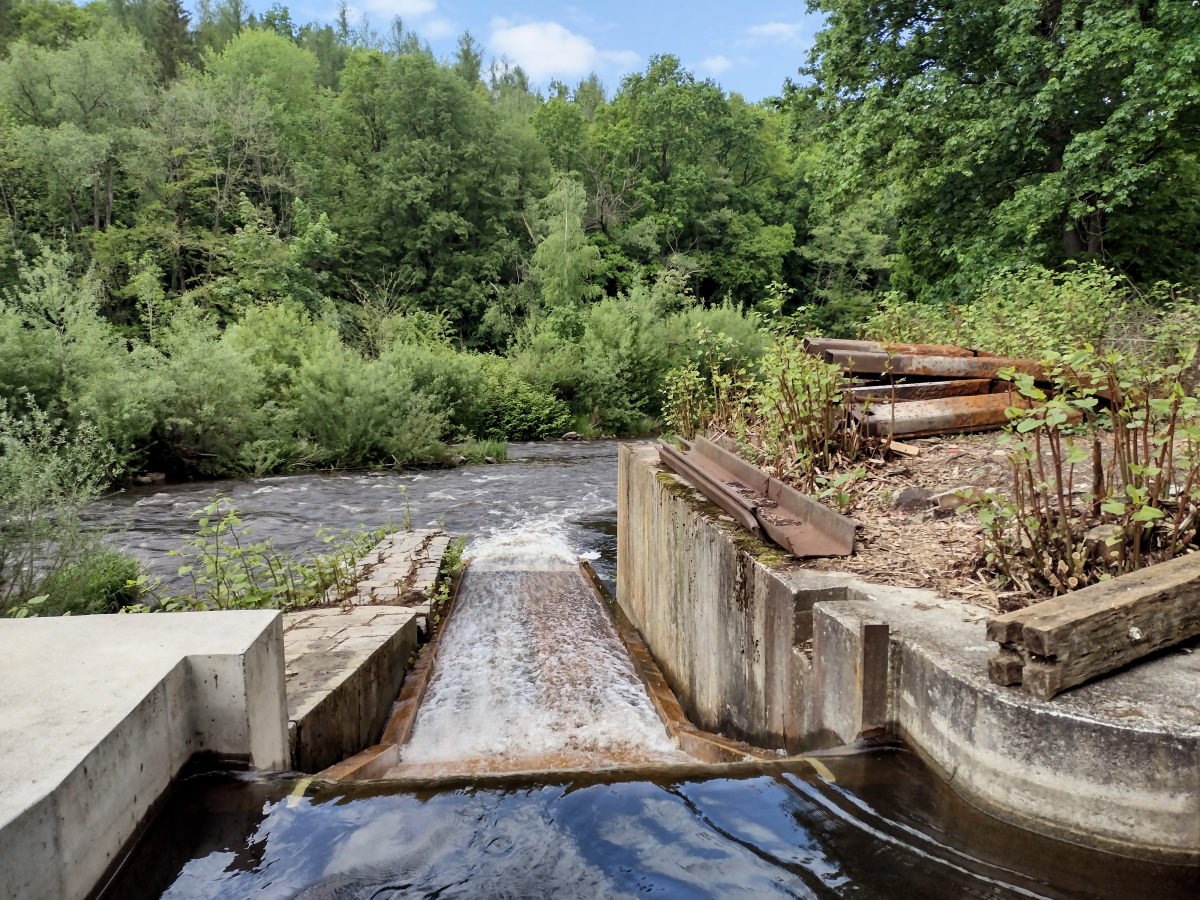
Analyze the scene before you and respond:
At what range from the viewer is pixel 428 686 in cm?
530

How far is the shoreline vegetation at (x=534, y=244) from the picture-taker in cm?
734

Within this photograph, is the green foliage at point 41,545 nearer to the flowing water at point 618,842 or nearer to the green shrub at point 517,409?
the flowing water at point 618,842

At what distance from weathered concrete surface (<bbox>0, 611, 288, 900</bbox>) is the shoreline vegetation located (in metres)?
3.07

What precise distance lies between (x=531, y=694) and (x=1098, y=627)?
3.68 metres

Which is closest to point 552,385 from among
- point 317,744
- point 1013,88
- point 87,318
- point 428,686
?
point 87,318

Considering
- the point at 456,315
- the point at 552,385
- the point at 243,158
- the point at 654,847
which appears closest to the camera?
the point at 654,847

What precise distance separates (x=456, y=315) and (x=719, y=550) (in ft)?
109

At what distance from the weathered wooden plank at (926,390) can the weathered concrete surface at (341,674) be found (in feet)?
12.4

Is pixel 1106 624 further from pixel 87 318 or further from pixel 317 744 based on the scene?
pixel 87 318

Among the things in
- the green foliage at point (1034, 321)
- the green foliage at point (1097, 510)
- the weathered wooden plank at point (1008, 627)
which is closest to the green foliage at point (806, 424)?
the green foliage at point (1097, 510)

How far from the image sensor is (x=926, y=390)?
19.1 feet

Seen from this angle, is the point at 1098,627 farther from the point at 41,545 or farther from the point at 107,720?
the point at 41,545

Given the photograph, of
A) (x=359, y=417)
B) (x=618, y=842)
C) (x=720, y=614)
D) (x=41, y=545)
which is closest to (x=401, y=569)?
(x=41, y=545)

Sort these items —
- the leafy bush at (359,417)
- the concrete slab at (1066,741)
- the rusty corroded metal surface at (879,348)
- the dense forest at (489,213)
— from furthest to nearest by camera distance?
the leafy bush at (359,417) → the dense forest at (489,213) → the rusty corroded metal surface at (879,348) → the concrete slab at (1066,741)
